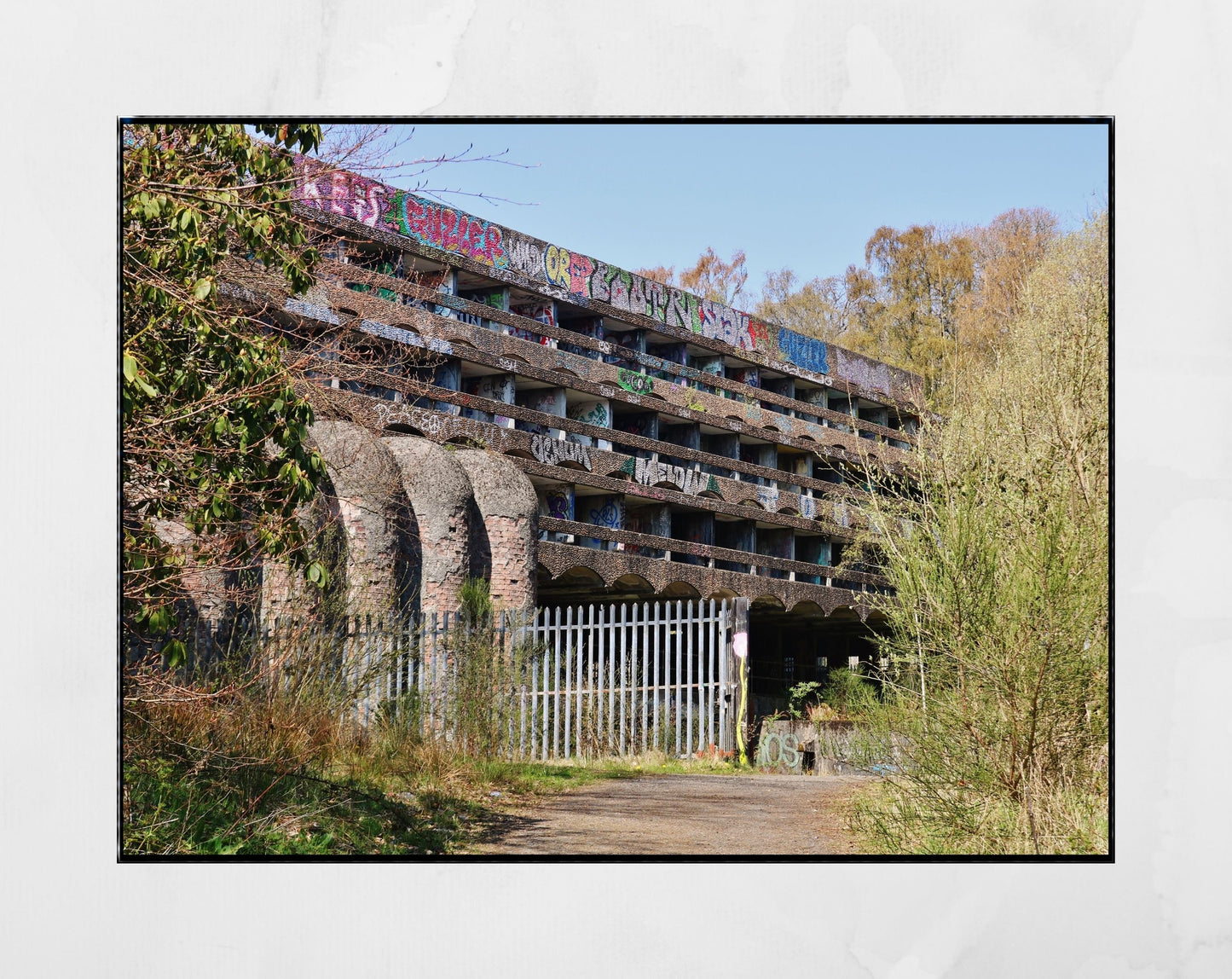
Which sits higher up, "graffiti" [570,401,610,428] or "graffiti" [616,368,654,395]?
"graffiti" [616,368,654,395]

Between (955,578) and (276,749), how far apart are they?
297 cm

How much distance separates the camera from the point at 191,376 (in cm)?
441

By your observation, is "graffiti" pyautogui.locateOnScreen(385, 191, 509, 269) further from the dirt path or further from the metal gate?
the dirt path

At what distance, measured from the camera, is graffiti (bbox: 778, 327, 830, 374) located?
23.0m

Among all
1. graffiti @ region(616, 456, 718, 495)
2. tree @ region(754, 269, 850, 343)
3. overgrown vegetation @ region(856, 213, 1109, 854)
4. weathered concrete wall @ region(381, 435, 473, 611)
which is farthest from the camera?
graffiti @ region(616, 456, 718, 495)

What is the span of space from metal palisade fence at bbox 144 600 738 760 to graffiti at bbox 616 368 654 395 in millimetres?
7284

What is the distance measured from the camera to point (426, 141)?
449 cm

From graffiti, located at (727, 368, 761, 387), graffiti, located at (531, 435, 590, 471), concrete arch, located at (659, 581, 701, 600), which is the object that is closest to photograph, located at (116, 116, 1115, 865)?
graffiti, located at (531, 435, 590, 471)

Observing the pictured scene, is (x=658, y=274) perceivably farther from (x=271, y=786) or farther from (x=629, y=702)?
(x=271, y=786)

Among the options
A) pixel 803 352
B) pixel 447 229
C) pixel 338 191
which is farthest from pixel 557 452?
pixel 338 191

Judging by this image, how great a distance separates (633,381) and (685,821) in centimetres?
1419

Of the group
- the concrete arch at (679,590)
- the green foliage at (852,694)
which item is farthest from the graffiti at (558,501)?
the green foliage at (852,694)
